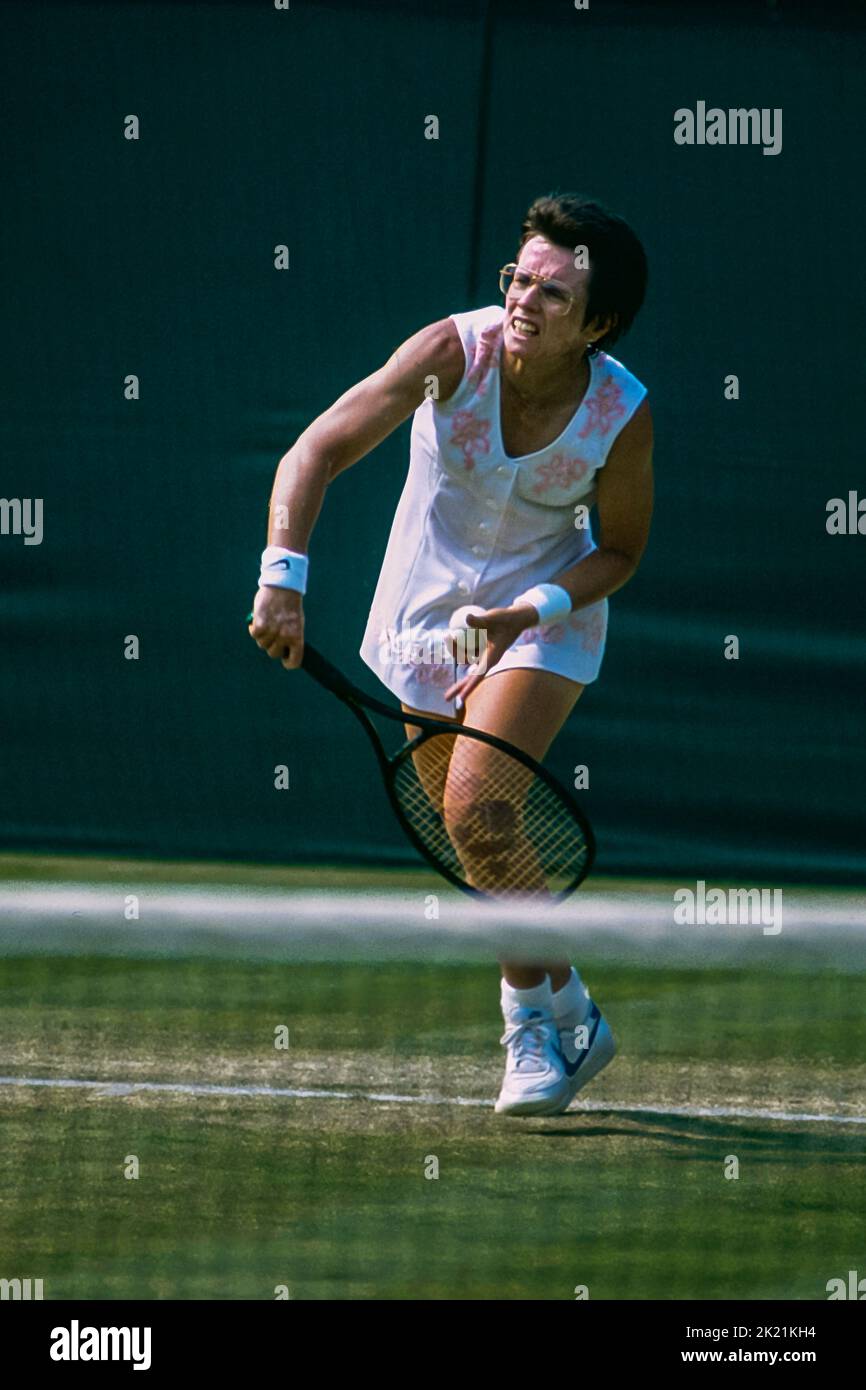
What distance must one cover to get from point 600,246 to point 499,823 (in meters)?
1.03

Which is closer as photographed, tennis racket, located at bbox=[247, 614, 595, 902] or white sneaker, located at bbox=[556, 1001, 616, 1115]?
tennis racket, located at bbox=[247, 614, 595, 902]

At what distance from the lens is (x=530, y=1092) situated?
13.8 feet

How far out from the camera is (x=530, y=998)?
4.33 meters

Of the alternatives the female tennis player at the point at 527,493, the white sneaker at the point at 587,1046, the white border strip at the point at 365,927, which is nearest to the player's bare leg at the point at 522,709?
the female tennis player at the point at 527,493

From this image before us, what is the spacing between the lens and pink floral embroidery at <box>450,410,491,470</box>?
428 cm

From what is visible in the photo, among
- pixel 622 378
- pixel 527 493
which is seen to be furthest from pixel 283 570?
pixel 622 378

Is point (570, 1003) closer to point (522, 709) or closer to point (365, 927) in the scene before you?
point (522, 709)

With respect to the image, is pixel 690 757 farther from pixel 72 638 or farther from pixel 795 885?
pixel 72 638

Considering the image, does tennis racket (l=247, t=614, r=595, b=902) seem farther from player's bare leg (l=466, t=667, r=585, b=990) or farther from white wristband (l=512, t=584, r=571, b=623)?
white wristband (l=512, t=584, r=571, b=623)

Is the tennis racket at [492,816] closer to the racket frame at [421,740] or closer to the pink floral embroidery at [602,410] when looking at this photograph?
the racket frame at [421,740]

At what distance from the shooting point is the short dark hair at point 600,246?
166 inches

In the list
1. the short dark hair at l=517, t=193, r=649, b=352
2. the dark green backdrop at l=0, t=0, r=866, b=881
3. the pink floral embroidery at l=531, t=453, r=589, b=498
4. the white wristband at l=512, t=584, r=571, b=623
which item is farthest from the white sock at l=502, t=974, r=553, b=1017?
the dark green backdrop at l=0, t=0, r=866, b=881

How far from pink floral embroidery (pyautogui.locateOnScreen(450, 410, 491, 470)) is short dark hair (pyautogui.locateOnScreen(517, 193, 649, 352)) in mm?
261
